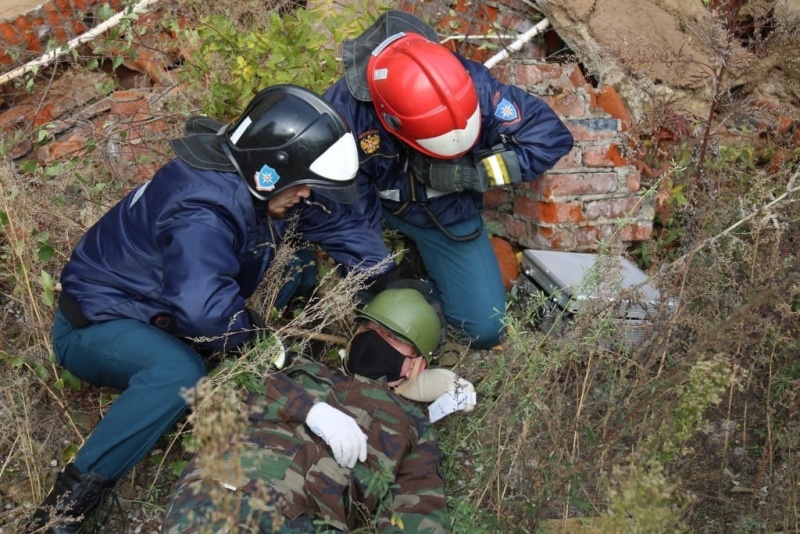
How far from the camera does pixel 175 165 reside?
2867 mm

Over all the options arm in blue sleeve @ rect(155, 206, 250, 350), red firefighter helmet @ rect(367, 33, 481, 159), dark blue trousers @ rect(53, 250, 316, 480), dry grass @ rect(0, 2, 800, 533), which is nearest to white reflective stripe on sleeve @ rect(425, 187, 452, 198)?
red firefighter helmet @ rect(367, 33, 481, 159)

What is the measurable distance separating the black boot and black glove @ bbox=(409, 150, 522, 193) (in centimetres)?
194

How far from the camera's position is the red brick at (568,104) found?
13.2 feet

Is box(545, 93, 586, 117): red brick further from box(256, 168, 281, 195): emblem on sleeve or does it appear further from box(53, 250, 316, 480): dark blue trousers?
box(53, 250, 316, 480): dark blue trousers

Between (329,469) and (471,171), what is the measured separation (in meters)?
1.68

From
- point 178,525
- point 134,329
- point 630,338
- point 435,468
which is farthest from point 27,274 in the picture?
point 630,338

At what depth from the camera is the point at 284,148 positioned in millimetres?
2789

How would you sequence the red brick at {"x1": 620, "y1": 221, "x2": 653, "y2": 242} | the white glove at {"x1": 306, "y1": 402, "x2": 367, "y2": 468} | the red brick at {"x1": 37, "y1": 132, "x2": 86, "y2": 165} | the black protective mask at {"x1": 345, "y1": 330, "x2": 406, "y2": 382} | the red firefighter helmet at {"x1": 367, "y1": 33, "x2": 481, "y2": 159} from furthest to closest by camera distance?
1. the red brick at {"x1": 37, "y1": 132, "x2": 86, "y2": 165}
2. the red brick at {"x1": 620, "y1": 221, "x2": 653, "y2": 242}
3. the red firefighter helmet at {"x1": 367, "y1": 33, "x2": 481, "y2": 159}
4. the black protective mask at {"x1": 345, "y1": 330, "x2": 406, "y2": 382}
5. the white glove at {"x1": 306, "y1": 402, "x2": 367, "y2": 468}

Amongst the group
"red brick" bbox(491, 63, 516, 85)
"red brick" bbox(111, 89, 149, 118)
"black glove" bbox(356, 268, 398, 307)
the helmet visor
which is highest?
the helmet visor

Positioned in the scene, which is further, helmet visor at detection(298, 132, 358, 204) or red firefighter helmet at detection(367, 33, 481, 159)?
red firefighter helmet at detection(367, 33, 481, 159)

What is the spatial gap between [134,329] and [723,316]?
87.4 inches

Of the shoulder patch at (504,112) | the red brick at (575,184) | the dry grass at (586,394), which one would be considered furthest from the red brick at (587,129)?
the dry grass at (586,394)

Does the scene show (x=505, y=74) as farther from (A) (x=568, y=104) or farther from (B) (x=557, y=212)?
(B) (x=557, y=212)

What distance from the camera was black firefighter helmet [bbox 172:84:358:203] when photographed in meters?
2.79
